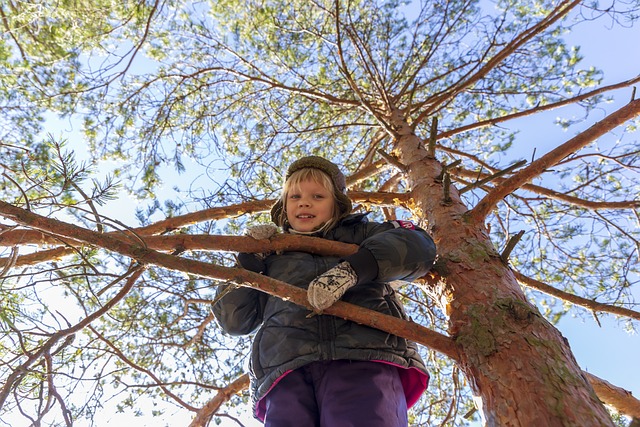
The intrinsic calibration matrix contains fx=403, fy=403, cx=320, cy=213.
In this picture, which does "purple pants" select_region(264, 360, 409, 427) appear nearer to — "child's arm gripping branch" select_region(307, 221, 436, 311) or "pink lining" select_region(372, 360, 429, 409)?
"pink lining" select_region(372, 360, 429, 409)

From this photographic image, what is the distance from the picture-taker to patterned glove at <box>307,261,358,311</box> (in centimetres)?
117

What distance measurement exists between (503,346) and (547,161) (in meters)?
1.17

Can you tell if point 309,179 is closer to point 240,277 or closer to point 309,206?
point 309,206

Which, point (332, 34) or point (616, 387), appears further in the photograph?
point (332, 34)

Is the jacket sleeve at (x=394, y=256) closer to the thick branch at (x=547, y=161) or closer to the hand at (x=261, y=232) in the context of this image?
the hand at (x=261, y=232)

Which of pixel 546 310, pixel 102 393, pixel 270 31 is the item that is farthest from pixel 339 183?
pixel 546 310

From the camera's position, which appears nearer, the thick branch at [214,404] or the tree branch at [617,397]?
the tree branch at [617,397]

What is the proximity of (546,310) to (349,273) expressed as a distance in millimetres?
3550

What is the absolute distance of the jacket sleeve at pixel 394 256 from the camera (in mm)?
1318

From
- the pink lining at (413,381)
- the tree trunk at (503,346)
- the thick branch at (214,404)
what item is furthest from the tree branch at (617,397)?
→ the thick branch at (214,404)

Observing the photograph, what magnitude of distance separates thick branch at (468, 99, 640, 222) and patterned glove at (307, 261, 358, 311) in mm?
847

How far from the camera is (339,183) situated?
1983 millimetres

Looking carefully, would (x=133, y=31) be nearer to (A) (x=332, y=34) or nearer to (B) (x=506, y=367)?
(A) (x=332, y=34)

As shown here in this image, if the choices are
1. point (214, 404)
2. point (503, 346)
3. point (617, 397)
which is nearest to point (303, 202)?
point (503, 346)
